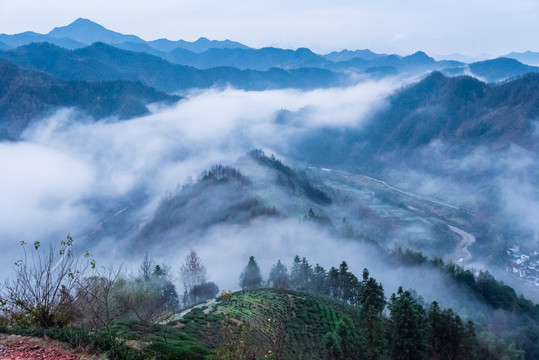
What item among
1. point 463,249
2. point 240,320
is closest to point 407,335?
point 240,320

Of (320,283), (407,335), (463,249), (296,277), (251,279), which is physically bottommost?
(463,249)

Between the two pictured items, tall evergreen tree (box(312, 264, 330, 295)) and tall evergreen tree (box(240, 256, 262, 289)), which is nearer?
tall evergreen tree (box(312, 264, 330, 295))

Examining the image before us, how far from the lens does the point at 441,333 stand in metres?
50.7

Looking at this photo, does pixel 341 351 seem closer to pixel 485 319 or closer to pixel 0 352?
pixel 0 352

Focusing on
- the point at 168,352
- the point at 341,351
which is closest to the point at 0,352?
the point at 168,352

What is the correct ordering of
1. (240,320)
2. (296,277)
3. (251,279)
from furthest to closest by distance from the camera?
(296,277), (251,279), (240,320)

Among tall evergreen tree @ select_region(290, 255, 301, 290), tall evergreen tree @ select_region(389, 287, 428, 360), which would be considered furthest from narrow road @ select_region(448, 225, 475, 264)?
tall evergreen tree @ select_region(389, 287, 428, 360)

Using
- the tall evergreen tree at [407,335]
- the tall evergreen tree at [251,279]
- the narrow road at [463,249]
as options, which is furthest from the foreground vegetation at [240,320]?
the narrow road at [463,249]

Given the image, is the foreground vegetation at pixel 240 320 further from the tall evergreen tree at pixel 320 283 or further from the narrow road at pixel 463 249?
the narrow road at pixel 463 249

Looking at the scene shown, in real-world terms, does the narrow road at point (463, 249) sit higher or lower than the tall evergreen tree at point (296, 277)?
lower

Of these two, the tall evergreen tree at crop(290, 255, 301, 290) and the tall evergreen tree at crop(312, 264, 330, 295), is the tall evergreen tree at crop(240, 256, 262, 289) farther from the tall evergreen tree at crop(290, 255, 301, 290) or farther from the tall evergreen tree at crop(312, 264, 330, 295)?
the tall evergreen tree at crop(312, 264, 330, 295)

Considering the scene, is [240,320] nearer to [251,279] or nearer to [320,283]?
[251,279]

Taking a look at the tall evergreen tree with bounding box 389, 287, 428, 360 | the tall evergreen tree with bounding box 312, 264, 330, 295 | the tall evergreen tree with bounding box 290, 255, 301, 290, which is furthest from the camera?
the tall evergreen tree with bounding box 290, 255, 301, 290

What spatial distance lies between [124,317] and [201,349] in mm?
26349
